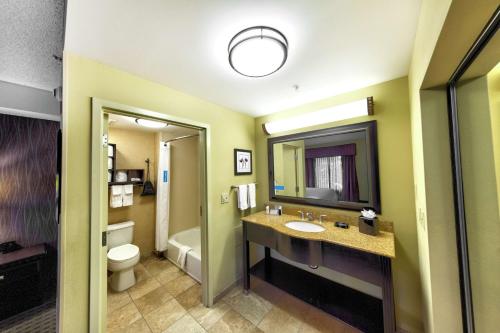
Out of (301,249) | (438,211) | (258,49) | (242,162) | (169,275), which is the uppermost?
(258,49)

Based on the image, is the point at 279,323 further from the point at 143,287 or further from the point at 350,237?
the point at 143,287

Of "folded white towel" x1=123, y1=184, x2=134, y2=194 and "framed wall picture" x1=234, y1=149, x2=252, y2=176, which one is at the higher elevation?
"framed wall picture" x1=234, y1=149, x2=252, y2=176

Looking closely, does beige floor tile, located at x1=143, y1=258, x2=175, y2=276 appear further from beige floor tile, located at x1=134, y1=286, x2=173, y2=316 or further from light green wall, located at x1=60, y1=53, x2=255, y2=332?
light green wall, located at x1=60, y1=53, x2=255, y2=332

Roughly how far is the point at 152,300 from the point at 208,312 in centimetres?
69

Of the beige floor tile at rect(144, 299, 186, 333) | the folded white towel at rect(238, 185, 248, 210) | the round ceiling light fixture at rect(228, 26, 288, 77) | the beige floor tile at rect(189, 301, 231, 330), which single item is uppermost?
the round ceiling light fixture at rect(228, 26, 288, 77)

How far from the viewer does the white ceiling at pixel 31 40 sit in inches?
34.5

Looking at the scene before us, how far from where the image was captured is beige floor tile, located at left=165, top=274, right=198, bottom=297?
79.3 inches

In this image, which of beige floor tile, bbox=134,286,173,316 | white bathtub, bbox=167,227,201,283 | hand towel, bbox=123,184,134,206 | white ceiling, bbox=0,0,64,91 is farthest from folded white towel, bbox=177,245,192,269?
white ceiling, bbox=0,0,64,91

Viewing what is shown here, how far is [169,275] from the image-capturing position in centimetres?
234

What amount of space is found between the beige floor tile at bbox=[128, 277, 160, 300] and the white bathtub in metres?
0.39

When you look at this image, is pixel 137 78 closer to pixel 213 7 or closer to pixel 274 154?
pixel 213 7

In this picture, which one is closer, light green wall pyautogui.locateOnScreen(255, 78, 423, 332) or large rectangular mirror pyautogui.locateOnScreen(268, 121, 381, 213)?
light green wall pyautogui.locateOnScreen(255, 78, 423, 332)

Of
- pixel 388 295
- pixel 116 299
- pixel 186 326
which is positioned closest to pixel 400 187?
pixel 388 295

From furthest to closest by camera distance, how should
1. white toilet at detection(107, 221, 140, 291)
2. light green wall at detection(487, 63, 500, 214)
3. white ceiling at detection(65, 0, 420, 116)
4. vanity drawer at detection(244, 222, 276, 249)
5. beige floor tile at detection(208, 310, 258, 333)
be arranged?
white toilet at detection(107, 221, 140, 291), vanity drawer at detection(244, 222, 276, 249), beige floor tile at detection(208, 310, 258, 333), white ceiling at detection(65, 0, 420, 116), light green wall at detection(487, 63, 500, 214)
